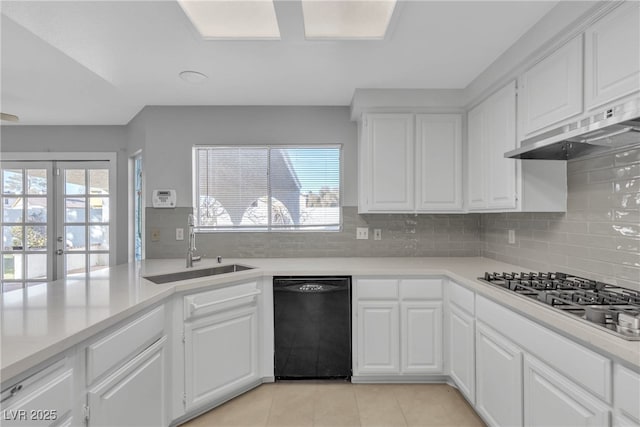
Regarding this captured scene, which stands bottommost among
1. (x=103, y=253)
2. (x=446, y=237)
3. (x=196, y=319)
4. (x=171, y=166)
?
(x=196, y=319)

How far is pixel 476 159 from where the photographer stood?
2.54 meters

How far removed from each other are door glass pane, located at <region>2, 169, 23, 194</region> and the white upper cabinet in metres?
3.81

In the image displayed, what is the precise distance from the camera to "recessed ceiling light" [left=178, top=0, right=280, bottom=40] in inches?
66.6

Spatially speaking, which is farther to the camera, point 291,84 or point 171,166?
point 171,166

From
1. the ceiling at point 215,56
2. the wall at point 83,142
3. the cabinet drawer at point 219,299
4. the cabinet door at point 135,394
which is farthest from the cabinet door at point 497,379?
the wall at point 83,142

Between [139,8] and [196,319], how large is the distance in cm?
175

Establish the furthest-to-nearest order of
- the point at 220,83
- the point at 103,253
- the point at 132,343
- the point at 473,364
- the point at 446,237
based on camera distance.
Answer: the point at 103,253 < the point at 446,237 < the point at 220,83 < the point at 473,364 < the point at 132,343

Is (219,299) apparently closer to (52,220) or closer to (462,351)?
(462,351)

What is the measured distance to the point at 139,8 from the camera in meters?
1.60

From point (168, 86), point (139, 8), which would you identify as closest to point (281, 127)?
point (168, 86)

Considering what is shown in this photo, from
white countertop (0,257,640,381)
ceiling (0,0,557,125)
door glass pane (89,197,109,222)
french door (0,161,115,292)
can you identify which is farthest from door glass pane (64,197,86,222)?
white countertop (0,257,640,381)

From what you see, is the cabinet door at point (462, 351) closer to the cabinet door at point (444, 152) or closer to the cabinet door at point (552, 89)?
the cabinet door at point (444, 152)

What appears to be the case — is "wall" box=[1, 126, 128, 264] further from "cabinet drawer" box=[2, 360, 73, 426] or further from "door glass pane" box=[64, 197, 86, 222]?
"cabinet drawer" box=[2, 360, 73, 426]

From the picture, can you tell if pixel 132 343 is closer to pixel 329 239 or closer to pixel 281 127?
pixel 329 239
